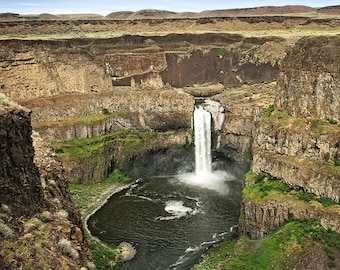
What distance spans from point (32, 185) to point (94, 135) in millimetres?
35431

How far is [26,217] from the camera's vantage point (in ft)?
50.5

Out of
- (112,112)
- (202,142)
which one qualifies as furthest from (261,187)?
(112,112)

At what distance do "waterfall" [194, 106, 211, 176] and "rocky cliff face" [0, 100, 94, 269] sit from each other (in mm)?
34167

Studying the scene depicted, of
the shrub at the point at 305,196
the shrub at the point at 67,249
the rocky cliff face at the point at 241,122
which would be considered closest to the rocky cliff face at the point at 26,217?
the shrub at the point at 67,249

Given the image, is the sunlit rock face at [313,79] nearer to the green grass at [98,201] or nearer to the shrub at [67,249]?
the green grass at [98,201]

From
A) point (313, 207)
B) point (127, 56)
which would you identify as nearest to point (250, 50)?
point (127, 56)

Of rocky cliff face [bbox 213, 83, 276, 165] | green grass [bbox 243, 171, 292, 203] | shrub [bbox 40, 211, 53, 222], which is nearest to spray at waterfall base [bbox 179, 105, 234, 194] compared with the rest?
rocky cliff face [bbox 213, 83, 276, 165]

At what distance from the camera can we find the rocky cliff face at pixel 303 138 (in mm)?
31453

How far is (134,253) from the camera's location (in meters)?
34.0

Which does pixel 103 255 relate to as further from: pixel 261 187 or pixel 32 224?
pixel 32 224

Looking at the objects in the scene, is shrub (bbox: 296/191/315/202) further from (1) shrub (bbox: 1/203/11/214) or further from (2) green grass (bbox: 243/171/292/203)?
(1) shrub (bbox: 1/203/11/214)

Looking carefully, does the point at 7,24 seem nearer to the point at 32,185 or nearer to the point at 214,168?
the point at 214,168

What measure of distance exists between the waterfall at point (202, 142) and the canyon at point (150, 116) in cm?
118

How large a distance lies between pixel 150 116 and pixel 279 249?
92.5 feet
